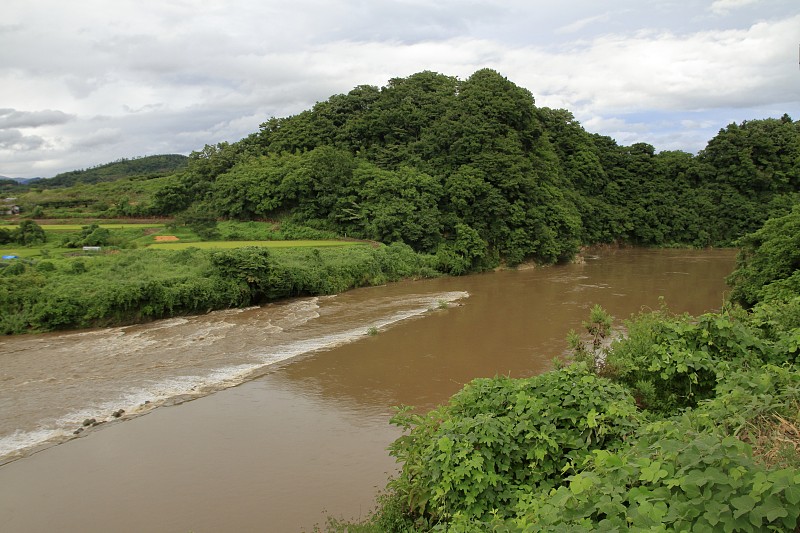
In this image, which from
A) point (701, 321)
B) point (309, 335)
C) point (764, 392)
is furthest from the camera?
point (309, 335)

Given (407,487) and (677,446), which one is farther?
(407,487)

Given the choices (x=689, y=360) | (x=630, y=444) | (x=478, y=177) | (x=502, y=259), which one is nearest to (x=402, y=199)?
(x=478, y=177)

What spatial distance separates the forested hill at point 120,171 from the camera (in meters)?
56.4

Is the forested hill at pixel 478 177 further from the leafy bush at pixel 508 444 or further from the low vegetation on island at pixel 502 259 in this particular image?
the leafy bush at pixel 508 444

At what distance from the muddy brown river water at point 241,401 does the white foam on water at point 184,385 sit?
0.05 m

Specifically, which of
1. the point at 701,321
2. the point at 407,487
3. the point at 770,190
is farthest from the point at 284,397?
the point at 770,190

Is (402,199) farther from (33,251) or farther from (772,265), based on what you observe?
(772,265)

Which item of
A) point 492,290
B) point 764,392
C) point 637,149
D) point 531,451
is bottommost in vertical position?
point 492,290

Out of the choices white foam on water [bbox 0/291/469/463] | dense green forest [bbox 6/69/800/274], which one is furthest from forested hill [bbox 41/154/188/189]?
white foam on water [bbox 0/291/469/463]

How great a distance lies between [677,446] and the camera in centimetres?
358

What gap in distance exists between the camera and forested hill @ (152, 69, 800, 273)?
30266mm

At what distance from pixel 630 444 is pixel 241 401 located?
8.08 meters

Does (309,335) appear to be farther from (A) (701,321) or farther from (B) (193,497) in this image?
(A) (701,321)

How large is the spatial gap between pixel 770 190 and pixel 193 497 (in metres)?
48.1
